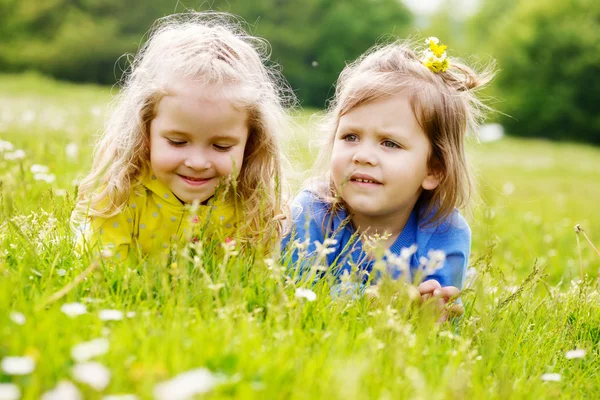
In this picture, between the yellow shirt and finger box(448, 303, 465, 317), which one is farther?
the yellow shirt

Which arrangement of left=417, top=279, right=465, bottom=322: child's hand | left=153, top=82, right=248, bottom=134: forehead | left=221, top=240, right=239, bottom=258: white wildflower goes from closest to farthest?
left=221, top=240, right=239, bottom=258: white wildflower, left=417, top=279, right=465, bottom=322: child's hand, left=153, top=82, right=248, bottom=134: forehead

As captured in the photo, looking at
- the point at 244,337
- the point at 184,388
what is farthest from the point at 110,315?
the point at 184,388

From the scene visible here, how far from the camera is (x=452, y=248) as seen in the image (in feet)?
12.4

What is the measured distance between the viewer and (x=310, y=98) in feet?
137

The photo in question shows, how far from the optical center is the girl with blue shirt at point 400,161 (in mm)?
3631

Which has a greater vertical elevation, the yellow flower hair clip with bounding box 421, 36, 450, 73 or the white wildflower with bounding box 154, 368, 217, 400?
the yellow flower hair clip with bounding box 421, 36, 450, 73

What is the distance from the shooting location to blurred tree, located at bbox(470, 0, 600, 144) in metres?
42.9

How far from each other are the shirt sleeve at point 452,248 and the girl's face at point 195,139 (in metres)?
1.27

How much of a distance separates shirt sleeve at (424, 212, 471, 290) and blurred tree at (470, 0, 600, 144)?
40676 mm

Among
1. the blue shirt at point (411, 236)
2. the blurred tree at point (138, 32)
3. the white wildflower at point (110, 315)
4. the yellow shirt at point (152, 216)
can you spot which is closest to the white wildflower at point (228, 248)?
the white wildflower at point (110, 315)

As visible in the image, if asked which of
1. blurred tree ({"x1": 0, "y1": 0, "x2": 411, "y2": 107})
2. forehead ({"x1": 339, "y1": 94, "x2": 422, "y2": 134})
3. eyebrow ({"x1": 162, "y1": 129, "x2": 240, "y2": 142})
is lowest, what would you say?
blurred tree ({"x1": 0, "y1": 0, "x2": 411, "y2": 107})

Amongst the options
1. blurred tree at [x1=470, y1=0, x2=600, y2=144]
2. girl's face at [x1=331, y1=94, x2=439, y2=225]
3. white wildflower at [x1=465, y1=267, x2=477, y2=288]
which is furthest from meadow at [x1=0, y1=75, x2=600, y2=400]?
blurred tree at [x1=470, y1=0, x2=600, y2=144]

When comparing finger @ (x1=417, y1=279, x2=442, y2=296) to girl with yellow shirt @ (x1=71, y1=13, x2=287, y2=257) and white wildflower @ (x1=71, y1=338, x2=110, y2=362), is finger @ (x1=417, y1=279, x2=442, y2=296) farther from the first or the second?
white wildflower @ (x1=71, y1=338, x2=110, y2=362)

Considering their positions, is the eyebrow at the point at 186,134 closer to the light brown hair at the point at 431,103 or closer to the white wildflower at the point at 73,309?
the light brown hair at the point at 431,103
